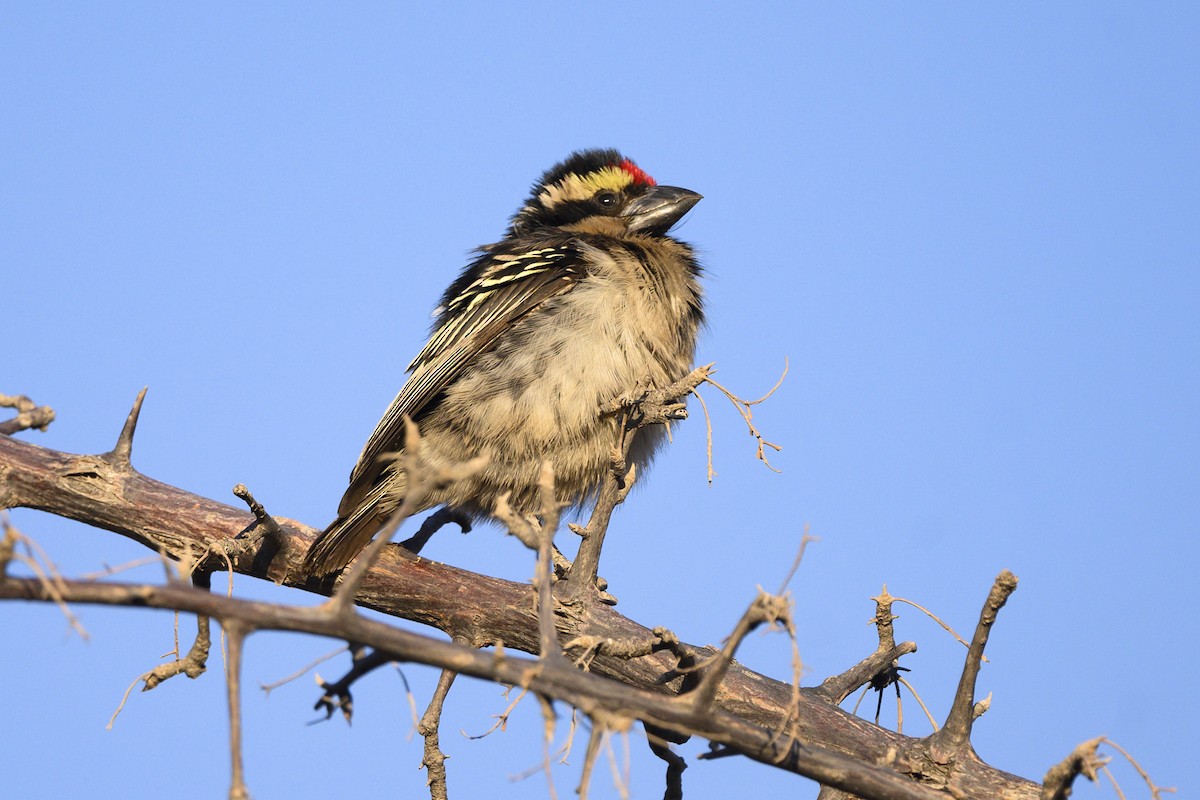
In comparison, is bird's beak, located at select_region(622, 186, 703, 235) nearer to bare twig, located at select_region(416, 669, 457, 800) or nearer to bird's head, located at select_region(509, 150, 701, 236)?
bird's head, located at select_region(509, 150, 701, 236)

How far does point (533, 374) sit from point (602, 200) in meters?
1.73

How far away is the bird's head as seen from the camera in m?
6.95

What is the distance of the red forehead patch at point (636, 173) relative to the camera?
716 cm

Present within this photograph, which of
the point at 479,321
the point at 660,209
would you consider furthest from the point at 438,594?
the point at 660,209

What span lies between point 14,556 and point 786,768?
70.4 inches

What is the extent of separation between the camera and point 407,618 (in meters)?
5.25

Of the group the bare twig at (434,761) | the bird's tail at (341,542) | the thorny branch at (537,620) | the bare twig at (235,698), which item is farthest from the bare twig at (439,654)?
the bird's tail at (341,542)

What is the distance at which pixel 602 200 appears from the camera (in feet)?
23.5

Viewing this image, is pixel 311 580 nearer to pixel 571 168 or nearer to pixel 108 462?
pixel 108 462

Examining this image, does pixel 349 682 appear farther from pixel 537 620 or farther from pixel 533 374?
pixel 533 374

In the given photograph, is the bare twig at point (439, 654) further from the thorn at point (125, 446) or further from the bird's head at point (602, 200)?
the bird's head at point (602, 200)

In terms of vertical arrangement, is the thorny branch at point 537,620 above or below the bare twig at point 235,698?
above

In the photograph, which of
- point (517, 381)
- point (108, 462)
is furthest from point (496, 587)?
point (108, 462)

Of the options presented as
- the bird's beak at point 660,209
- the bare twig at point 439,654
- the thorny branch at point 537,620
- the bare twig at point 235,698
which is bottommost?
the bare twig at point 235,698
